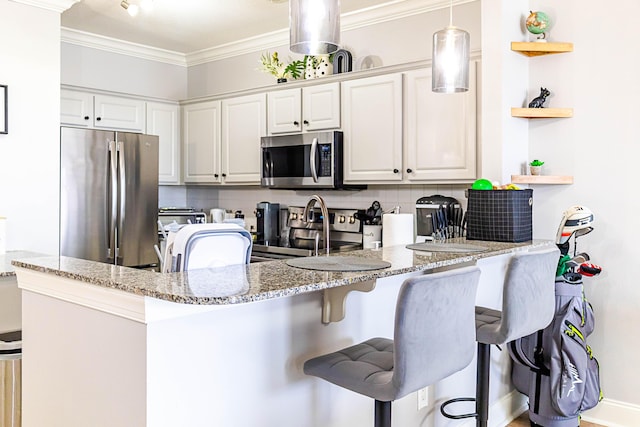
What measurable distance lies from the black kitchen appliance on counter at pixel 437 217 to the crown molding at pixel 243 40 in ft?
4.35

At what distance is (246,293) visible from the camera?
1351mm

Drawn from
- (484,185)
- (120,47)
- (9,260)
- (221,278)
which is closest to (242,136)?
(120,47)

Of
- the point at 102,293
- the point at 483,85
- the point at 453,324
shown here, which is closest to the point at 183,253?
the point at 102,293

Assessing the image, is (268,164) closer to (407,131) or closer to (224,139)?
(224,139)

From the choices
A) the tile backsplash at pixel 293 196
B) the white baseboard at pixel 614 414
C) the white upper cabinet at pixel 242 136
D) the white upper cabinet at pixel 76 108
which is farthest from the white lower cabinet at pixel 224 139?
the white baseboard at pixel 614 414

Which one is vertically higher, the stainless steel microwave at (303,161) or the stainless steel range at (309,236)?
the stainless steel microwave at (303,161)

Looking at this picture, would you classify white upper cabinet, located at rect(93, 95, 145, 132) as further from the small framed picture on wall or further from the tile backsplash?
the small framed picture on wall

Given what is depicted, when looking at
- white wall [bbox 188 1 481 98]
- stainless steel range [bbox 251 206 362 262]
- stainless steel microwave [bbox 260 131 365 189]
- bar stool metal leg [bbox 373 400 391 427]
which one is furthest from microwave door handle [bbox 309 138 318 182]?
bar stool metal leg [bbox 373 400 391 427]

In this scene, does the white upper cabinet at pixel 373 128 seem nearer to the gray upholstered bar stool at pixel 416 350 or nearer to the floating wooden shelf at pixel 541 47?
the floating wooden shelf at pixel 541 47

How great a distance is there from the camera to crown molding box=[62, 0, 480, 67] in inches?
154

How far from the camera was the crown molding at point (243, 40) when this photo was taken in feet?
12.9

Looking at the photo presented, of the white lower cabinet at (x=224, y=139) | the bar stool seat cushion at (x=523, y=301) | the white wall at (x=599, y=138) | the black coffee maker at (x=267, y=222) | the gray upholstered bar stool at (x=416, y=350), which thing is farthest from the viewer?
the black coffee maker at (x=267, y=222)

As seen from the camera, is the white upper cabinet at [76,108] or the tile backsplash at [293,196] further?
the white upper cabinet at [76,108]

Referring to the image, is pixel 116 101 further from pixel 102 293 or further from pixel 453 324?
pixel 453 324
